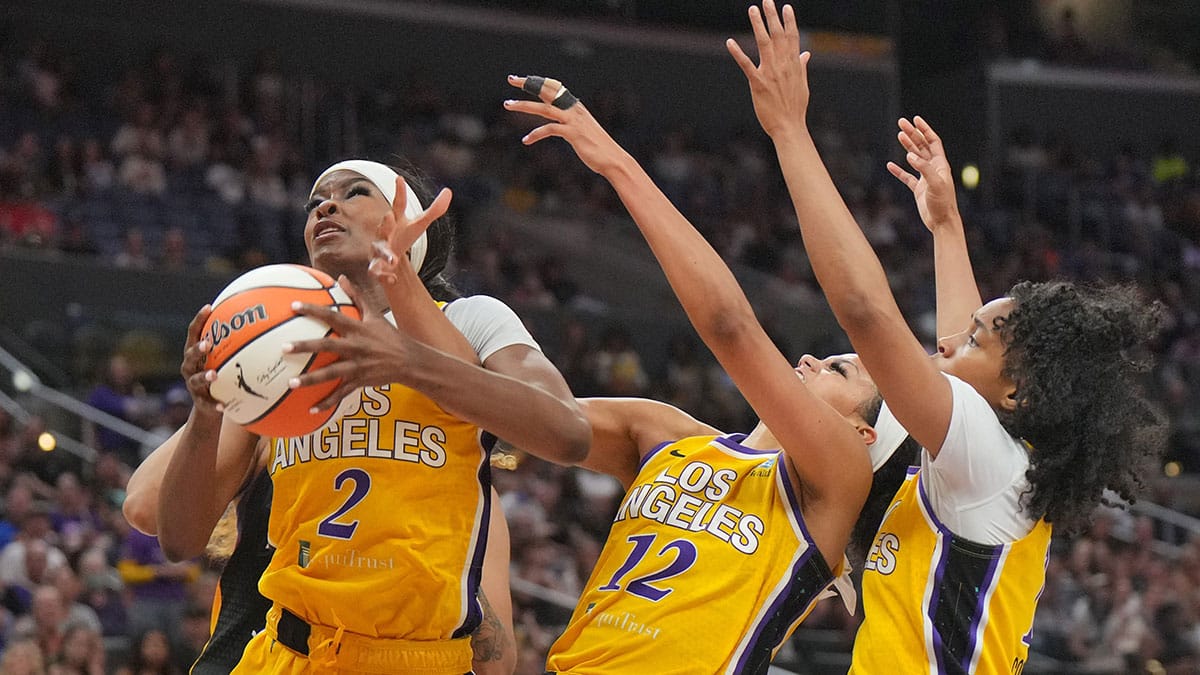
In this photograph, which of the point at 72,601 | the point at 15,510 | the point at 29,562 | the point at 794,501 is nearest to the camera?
the point at 794,501

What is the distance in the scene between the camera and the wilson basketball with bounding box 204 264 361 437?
265cm

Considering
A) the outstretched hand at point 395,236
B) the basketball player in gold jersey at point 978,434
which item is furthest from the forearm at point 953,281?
the outstretched hand at point 395,236

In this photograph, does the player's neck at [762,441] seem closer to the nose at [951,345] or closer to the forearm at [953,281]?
the nose at [951,345]

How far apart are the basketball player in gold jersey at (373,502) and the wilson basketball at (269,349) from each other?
17 cm

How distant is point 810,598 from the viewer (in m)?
3.55

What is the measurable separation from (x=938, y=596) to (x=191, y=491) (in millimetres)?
1765

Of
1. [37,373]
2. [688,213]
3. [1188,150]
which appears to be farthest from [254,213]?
[1188,150]

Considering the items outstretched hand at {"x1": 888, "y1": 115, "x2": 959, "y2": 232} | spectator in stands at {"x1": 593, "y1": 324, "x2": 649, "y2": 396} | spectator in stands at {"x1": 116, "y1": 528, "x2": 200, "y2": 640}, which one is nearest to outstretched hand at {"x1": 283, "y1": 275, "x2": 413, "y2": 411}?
outstretched hand at {"x1": 888, "y1": 115, "x2": 959, "y2": 232}

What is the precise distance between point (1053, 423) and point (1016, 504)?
21cm

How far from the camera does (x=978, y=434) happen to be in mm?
3359

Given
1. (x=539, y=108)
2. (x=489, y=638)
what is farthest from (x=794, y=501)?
(x=539, y=108)

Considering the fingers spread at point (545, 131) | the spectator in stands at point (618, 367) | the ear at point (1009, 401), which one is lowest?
the spectator in stands at point (618, 367)

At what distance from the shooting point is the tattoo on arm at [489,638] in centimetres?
364

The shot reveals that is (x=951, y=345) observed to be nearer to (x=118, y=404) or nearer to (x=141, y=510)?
(x=141, y=510)
